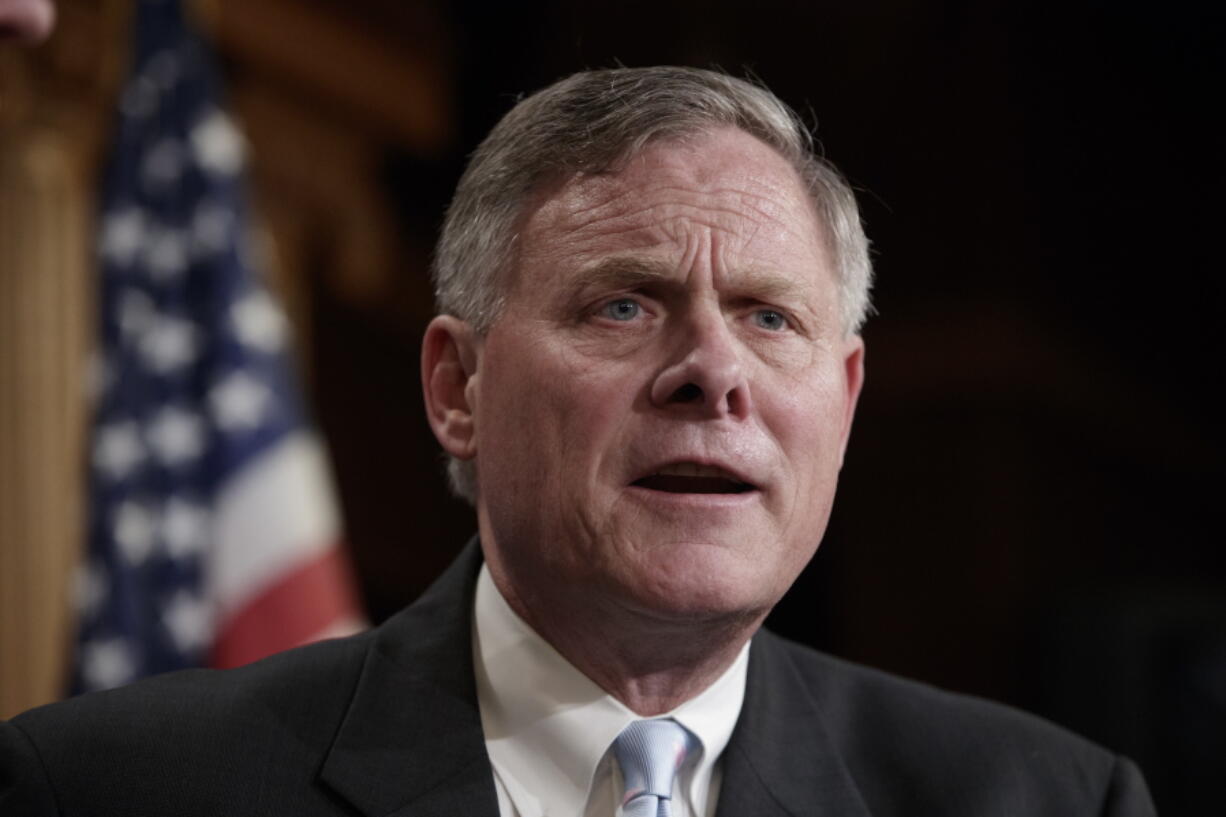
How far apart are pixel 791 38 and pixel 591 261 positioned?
16.2 ft

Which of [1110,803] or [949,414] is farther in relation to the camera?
[949,414]

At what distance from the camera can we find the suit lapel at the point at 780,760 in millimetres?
1876

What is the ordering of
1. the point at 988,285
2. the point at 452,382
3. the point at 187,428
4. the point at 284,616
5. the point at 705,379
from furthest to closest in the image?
the point at 988,285 < the point at 187,428 < the point at 284,616 < the point at 452,382 < the point at 705,379

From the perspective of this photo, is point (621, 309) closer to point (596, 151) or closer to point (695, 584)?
point (596, 151)

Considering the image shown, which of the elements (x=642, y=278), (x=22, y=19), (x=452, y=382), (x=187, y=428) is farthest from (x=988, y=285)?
(x=22, y=19)

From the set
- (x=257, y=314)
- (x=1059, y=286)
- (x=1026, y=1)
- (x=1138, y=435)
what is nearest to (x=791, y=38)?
(x=1026, y=1)

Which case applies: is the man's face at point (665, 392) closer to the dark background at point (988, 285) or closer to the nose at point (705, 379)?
the nose at point (705, 379)

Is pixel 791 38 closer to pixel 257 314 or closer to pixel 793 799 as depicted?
pixel 257 314

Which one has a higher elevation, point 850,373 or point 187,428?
point 850,373

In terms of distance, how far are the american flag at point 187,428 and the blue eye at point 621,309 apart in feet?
7.38

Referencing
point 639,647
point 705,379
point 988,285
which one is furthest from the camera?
point 988,285

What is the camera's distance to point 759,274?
6.15ft

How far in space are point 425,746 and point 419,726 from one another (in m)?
0.03

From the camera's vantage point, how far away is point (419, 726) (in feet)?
6.17
